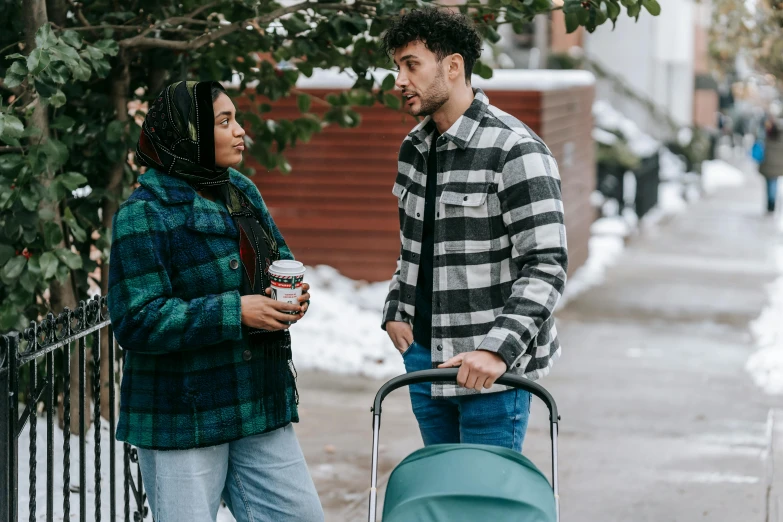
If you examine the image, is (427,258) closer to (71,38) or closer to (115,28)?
(71,38)

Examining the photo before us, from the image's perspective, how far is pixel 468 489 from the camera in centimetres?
268

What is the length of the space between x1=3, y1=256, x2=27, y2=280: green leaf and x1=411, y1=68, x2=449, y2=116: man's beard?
2.15 meters

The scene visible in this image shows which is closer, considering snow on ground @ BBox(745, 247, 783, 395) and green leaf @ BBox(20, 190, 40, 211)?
green leaf @ BBox(20, 190, 40, 211)

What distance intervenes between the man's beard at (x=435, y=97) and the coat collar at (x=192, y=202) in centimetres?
68

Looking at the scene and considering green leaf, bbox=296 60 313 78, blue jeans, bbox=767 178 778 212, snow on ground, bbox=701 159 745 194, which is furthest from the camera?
snow on ground, bbox=701 159 745 194

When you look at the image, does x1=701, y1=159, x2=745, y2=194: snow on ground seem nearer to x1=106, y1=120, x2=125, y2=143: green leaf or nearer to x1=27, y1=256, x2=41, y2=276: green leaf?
x1=106, y1=120, x2=125, y2=143: green leaf

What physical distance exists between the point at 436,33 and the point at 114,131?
7.84 ft

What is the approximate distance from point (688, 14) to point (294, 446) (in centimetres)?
3324

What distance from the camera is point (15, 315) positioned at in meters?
4.77

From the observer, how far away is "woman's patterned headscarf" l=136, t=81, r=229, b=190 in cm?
301

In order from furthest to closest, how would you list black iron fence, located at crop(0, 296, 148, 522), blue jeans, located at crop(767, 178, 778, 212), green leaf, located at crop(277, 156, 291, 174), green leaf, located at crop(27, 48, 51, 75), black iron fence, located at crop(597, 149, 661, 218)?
blue jeans, located at crop(767, 178, 778, 212), black iron fence, located at crop(597, 149, 661, 218), green leaf, located at crop(277, 156, 291, 174), green leaf, located at crop(27, 48, 51, 75), black iron fence, located at crop(0, 296, 148, 522)

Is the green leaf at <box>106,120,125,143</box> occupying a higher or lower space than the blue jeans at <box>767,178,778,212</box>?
higher

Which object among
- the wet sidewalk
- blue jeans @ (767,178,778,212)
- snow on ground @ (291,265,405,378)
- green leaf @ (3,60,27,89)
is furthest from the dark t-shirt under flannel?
blue jeans @ (767,178,778,212)

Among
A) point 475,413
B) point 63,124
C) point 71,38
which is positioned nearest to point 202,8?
point 63,124
